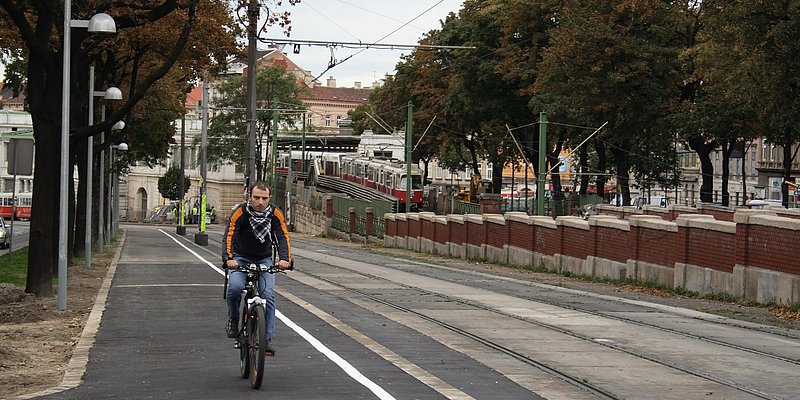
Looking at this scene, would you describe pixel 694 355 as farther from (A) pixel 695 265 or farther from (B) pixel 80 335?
(A) pixel 695 265

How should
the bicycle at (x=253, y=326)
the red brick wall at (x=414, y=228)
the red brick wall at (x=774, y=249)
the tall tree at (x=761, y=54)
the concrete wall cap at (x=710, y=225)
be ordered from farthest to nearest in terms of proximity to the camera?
the red brick wall at (x=414, y=228), the tall tree at (x=761, y=54), the concrete wall cap at (x=710, y=225), the red brick wall at (x=774, y=249), the bicycle at (x=253, y=326)

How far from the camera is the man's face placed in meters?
11.2

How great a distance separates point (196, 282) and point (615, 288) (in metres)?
9.36

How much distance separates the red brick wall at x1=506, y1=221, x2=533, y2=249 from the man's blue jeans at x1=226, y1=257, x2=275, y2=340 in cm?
2654

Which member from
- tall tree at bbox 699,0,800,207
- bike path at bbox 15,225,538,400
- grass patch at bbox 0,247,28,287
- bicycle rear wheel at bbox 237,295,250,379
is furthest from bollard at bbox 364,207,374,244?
bicycle rear wheel at bbox 237,295,250,379

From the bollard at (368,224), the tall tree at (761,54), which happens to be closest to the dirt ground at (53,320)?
the tall tree at (761,54)

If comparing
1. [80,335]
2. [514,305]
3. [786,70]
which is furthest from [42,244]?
[786,70]

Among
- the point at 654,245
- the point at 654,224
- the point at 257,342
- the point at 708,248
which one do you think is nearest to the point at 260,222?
the point at 257,342

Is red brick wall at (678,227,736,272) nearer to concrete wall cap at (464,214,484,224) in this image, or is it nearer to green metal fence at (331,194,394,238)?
concrete wall cap at (464,214,484,224)

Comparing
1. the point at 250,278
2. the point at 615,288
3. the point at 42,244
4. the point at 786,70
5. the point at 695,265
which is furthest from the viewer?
the point at 786,70

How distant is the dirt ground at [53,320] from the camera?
12062 mm

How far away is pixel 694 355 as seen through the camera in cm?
1345

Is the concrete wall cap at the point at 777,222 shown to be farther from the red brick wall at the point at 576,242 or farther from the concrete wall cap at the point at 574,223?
the concrete wall cap at the point at 574,223

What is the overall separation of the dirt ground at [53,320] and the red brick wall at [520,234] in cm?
788
